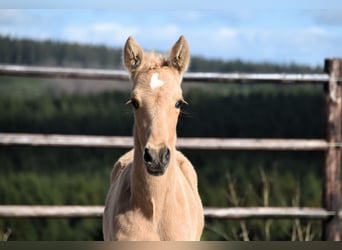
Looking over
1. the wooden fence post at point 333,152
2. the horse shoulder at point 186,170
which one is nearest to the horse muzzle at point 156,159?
the horse shoulder at point 186,170

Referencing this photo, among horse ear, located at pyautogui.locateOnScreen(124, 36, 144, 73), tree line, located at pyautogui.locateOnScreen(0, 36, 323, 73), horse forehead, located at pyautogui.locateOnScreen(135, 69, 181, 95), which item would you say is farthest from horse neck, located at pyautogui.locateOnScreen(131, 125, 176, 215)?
tree line, located at pyautogui.locateOnScreen(0, 36, 323, 73)

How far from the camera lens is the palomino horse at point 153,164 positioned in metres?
2.53

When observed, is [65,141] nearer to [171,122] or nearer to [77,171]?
[77,171]

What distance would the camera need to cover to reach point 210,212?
4.35 m

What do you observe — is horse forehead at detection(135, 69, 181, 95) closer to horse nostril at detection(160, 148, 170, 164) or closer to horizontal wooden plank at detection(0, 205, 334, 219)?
horse nostril at detection(160, 148, 170, 164)

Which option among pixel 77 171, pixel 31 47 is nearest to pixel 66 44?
pixel 31 47

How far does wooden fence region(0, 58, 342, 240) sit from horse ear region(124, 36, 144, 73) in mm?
1466

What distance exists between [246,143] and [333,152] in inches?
25.0

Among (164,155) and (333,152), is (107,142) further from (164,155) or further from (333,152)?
(164,155)

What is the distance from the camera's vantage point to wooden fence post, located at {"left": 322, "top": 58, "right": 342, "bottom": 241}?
178 inches

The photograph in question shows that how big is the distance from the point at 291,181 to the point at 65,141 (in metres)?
1.91

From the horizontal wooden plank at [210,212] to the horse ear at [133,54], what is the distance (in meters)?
1.64

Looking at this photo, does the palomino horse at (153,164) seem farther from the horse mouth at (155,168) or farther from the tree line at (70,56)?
the tree line at (70,56)

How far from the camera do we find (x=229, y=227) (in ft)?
16.4
